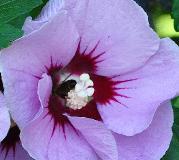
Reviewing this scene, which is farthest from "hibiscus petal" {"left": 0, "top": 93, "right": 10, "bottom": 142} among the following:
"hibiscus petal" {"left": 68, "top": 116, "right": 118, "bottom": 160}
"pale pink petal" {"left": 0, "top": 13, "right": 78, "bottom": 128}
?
"hibiscus petal" {"left": 68, "top": 116, "right": 118, "bottom": 160}

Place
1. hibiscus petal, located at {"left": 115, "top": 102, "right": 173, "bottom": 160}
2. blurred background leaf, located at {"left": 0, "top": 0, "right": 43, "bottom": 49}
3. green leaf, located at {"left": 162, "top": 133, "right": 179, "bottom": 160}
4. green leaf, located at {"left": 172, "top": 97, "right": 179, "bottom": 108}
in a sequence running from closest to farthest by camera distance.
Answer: blurred background leaf, located at {"left": 0, "top": 0, "right": 43, "bottom": 49}, hibiscus petal, located at {"left": 115, "top": 102, "right": 173, "bottom": 160}, green leaf, located at {"left": 162, "top": 133, "right": 179, "bottom": 160}, green leaf, located at {"left": 172, "top": 97, "right": 179, "bottom": 108}

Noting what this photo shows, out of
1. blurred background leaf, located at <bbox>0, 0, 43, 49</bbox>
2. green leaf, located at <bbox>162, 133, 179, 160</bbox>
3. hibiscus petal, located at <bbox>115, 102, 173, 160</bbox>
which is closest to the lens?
blurred background leaf, located at <bbox>0, 0, 43, 49</bbox>

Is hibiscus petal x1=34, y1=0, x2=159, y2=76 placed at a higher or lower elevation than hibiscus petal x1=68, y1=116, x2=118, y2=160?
higher

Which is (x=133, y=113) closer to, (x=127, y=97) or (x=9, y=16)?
(x=127, y=97)

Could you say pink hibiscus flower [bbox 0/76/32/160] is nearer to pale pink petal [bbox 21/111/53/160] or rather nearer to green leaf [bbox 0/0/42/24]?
pale pink petal [bbox 21/111/53/160]

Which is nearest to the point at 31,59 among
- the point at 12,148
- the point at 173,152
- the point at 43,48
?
the point at 43,48

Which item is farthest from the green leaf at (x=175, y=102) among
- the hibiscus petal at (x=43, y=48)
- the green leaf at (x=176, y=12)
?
the hibiscus petal at (x=43, y=48)

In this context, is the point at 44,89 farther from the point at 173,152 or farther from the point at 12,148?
the point at 173,152

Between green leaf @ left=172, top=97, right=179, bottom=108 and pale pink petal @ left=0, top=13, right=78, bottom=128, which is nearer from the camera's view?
pale pink petal @ left=0, top=13, right=78, bottom=128
